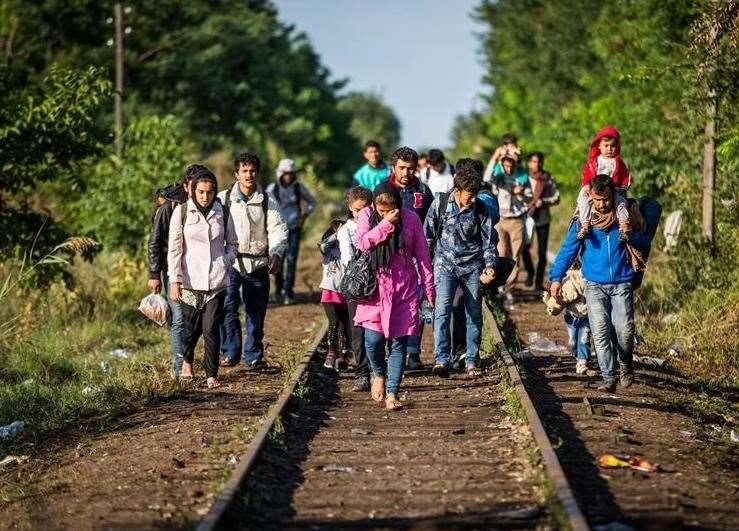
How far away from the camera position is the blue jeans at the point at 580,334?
41.2 ft

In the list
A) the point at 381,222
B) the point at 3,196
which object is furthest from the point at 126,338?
the point at 381,222

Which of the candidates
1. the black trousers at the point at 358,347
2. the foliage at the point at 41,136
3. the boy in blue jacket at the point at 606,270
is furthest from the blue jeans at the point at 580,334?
the foliage at the point at 41,136

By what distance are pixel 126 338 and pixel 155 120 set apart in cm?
584

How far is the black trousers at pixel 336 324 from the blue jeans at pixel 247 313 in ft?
2.08

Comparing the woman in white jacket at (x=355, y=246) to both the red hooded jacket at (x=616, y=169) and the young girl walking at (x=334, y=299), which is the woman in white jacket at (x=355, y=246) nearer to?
the young girl walking at (x=334, y=299)

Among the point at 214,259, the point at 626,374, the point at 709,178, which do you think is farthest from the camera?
the point at 709,178

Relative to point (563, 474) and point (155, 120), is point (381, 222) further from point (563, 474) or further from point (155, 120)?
point (155, 120)

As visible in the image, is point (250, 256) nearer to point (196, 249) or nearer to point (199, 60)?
point (196, 249)

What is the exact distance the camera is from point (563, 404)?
36.7ft

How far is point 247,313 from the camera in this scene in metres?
13.1

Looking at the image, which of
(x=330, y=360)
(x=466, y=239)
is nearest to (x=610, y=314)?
(x=466, y=239)

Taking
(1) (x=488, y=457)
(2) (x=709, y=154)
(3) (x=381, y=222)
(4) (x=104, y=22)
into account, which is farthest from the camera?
(4) (x=104, y=22)

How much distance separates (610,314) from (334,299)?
108 inches

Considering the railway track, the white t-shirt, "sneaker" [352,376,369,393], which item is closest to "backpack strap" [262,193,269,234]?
the railway track
